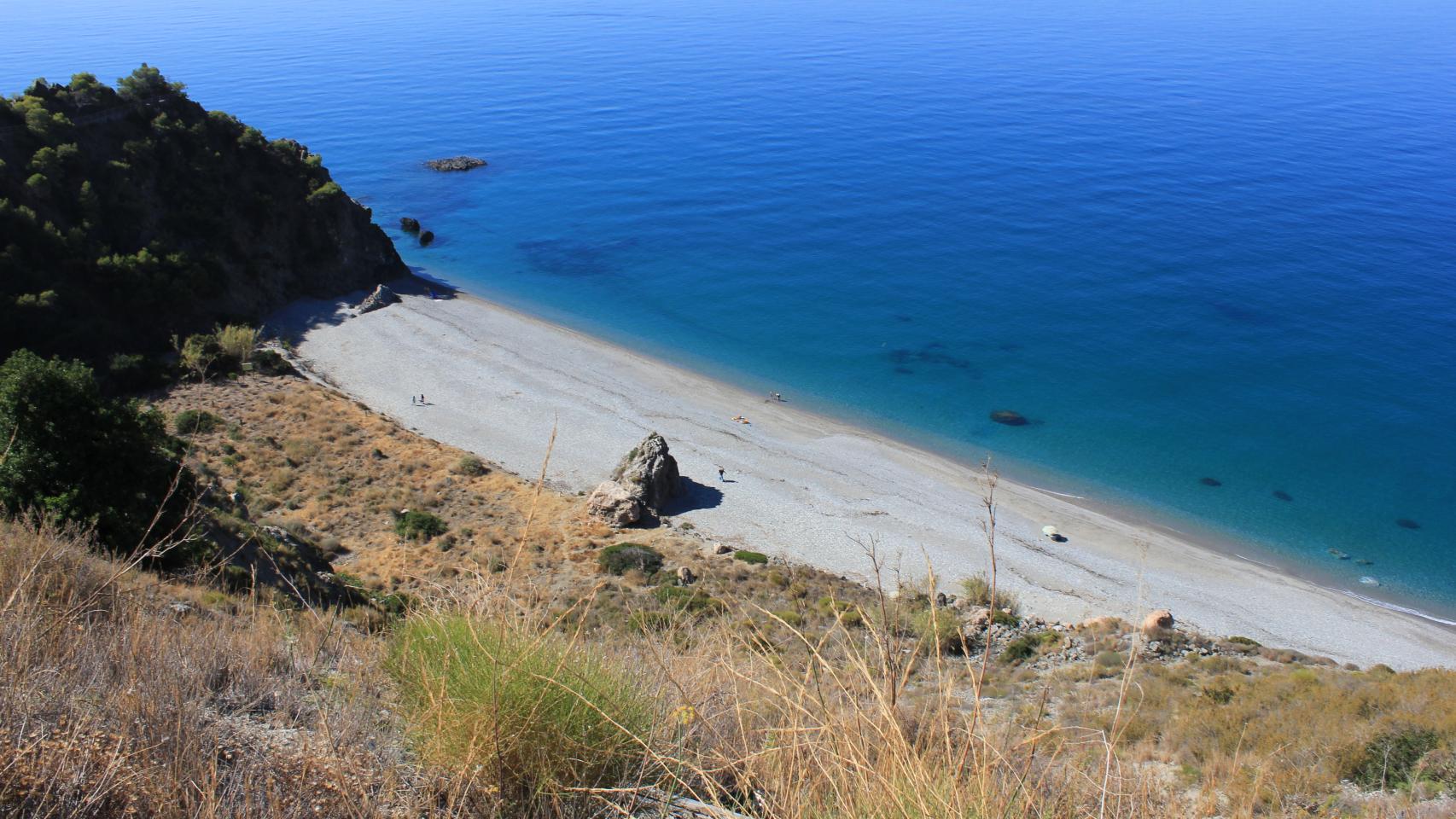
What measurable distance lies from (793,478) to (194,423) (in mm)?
22643

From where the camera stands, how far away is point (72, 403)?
19.0 metres

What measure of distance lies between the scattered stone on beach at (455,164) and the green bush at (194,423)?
48.5 meters

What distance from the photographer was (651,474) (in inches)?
1187

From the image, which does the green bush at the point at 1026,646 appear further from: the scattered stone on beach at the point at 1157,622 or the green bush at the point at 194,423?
the green bush at the point at 194,423

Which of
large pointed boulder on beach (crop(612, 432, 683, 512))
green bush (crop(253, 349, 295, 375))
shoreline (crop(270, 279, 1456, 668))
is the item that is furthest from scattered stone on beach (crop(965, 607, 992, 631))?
green bush (crop(253, 349, 295, 375))

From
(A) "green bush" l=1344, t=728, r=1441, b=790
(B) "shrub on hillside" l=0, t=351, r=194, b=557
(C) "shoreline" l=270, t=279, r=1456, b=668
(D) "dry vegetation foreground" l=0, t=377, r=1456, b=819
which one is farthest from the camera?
(C) "shoreline" l=270, t=279, r=1456, b=668

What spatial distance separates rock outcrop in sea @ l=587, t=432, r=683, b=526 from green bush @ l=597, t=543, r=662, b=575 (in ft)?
8.04

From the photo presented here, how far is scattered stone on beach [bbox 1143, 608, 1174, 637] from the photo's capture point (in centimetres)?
2178

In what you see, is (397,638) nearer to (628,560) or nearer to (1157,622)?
(628,560)

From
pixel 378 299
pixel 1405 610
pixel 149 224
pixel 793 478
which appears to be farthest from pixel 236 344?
pixel 1405 610

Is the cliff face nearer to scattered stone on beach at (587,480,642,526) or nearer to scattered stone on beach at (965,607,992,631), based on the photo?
scattered stone on beach at (587,480,642,526)

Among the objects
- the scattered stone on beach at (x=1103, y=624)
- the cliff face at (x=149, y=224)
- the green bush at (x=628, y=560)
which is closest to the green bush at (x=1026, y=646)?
the scattered stone on beach at (x=1103, y=624)

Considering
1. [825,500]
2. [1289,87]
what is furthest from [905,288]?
[1289,87]

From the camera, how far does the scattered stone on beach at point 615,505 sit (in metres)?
28.8
